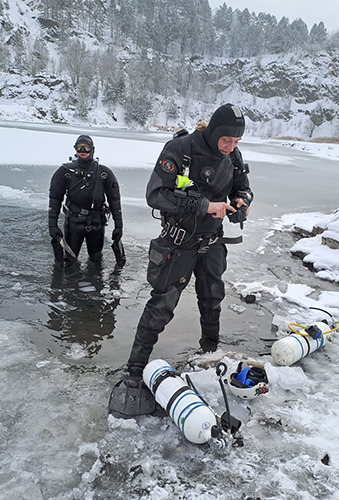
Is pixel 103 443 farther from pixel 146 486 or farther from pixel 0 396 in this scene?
pixel 0 396

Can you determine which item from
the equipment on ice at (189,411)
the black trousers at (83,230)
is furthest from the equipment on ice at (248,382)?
the black trousers at (83,230)

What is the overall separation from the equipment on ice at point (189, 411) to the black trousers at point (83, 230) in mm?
2744

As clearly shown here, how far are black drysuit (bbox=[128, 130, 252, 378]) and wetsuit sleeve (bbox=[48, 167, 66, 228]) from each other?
2272mm

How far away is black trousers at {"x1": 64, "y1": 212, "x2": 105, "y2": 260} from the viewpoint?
4.64 m

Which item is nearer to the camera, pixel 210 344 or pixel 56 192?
pixel 210 344

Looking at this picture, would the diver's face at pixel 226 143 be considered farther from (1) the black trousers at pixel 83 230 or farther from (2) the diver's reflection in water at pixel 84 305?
(1) the black trousers at pixel 83 230

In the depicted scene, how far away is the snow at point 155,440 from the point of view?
1.80 m

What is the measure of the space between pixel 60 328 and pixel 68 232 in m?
1.67

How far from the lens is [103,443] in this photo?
2.04m

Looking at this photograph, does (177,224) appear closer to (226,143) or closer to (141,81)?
(226,143)

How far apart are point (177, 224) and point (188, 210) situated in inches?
8.1

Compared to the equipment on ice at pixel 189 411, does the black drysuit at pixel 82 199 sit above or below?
above

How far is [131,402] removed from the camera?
233 cm

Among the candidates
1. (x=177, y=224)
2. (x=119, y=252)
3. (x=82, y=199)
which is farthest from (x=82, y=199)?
(x=177, y=224)
